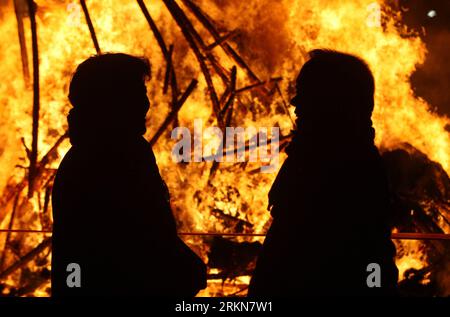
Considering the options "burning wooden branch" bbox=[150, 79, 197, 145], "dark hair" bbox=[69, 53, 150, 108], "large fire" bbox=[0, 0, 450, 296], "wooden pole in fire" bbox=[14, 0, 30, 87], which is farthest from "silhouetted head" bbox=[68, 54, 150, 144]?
"wooden pole in fire" bbox=[14, 0, 30, 87]

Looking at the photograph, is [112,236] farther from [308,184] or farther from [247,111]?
[247,111]

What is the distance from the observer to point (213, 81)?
5375mm

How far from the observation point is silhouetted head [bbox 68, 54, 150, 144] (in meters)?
1.85

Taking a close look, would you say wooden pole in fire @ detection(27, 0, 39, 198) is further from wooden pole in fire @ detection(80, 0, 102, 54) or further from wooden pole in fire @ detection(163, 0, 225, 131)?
wooden pole in fire @ detection(163, 0, 225, 131)

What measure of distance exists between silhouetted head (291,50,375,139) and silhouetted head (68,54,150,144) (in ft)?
2.86

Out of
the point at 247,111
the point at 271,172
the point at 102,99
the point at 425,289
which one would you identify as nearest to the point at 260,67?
the point at 247,111

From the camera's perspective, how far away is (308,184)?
2.03 metres

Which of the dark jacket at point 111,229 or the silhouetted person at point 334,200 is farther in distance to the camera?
the silhouetted person at point 334,200

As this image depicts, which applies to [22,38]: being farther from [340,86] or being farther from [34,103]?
[340,86]

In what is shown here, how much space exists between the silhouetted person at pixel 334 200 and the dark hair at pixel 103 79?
35.0 inches

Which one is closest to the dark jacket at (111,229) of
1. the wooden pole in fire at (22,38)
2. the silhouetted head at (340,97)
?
the silhouetted head at (340,97)

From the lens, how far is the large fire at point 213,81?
5.32 meters

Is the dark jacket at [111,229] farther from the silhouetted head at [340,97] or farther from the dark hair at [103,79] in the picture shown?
the silhouetted head at [340,97]
